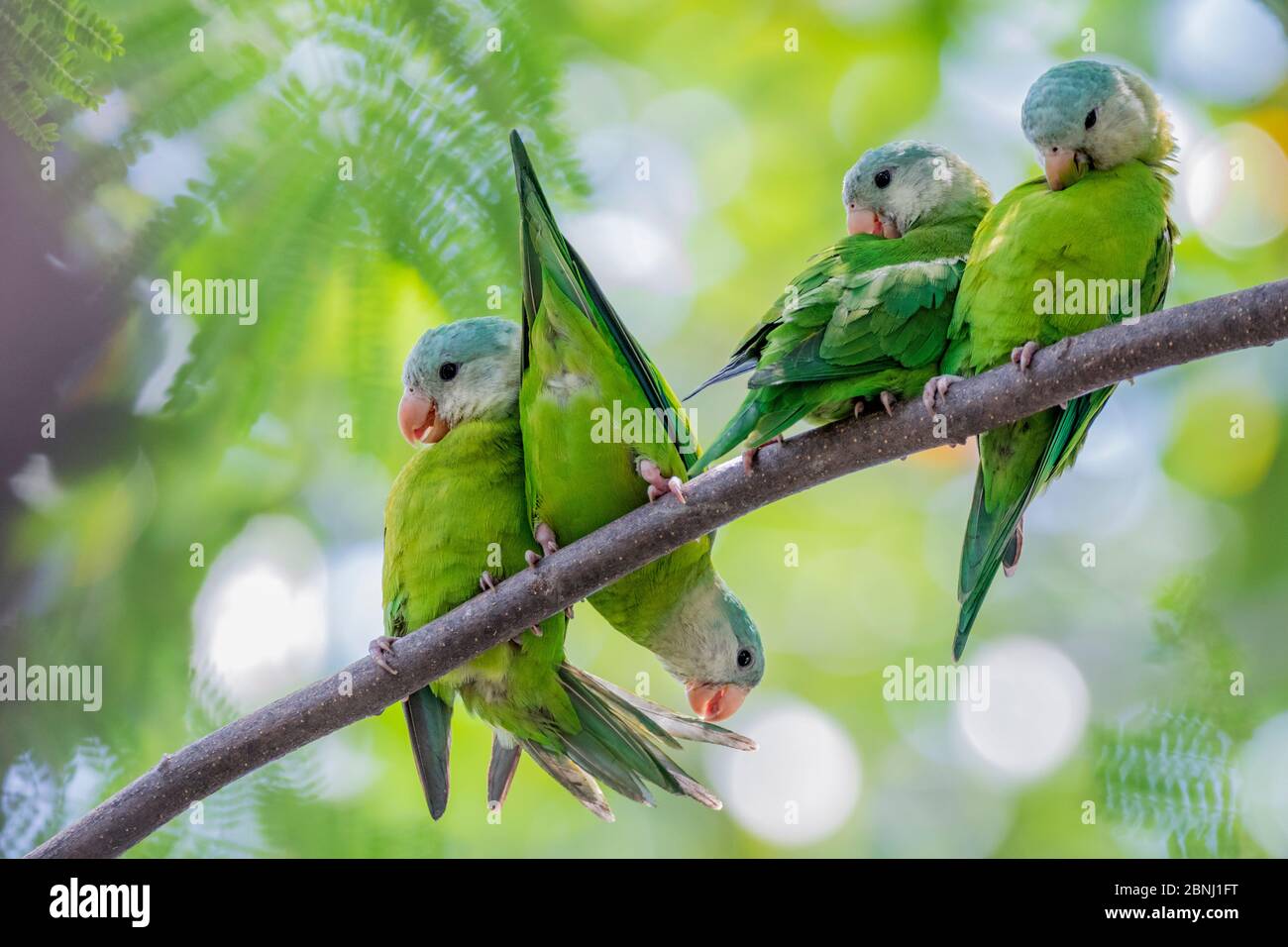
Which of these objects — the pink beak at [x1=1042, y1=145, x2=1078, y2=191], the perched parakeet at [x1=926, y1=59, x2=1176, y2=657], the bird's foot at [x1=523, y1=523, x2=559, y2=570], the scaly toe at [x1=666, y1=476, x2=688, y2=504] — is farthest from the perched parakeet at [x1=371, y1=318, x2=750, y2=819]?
the pink beak at [x1=1042, y1=145, x2=1078, y2=191]

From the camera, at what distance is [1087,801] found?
17.5ft

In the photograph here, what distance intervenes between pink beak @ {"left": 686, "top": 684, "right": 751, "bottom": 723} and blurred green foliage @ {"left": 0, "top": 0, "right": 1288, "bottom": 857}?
1.11m

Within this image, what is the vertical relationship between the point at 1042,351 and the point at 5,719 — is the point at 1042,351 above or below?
above

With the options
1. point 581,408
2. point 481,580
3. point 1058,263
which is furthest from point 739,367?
point 481,580

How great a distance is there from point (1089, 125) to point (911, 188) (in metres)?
0.61

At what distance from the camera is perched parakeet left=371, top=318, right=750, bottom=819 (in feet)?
12.2

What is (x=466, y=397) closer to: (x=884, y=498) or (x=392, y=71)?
(x=392, y=71)

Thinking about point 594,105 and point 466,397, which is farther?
point 594,105

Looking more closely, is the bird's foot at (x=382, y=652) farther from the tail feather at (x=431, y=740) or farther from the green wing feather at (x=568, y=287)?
the green wing feather at (x=568, y=287)

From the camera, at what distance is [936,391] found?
116 inches

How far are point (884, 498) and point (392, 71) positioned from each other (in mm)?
3841

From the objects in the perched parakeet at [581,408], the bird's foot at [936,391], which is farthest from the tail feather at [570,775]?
the bird's foot at [936,391]

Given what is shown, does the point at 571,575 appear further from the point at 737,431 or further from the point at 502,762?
the point at 502,762
